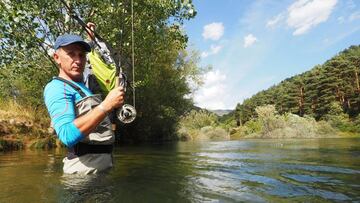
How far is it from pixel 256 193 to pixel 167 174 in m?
2.58

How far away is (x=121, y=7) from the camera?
16484 mm

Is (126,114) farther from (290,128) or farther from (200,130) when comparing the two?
(200,130)

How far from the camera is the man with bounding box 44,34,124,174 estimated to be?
10.8 ft

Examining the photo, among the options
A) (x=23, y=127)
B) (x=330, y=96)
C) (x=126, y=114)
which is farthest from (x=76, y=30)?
(x=330, y=96)

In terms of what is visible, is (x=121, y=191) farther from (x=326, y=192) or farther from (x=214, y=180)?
(x=326, y=192)

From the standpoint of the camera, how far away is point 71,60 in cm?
388

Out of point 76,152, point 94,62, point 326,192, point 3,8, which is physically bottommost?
point 326,192

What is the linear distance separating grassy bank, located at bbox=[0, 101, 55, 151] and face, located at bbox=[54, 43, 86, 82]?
14.9 m

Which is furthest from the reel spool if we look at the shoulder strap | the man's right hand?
the man's right hand

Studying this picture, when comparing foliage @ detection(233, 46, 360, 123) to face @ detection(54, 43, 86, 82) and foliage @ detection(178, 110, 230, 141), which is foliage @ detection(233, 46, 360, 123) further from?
face @ detection(54, 43, 86, 82)

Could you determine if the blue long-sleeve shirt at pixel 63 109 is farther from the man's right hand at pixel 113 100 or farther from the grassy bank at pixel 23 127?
the grassy bank at pixel 23 127

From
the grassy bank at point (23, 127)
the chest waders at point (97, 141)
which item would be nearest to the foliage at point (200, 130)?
the grassy bank at point (23, 127)

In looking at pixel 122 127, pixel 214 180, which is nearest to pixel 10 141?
pixel 122 127

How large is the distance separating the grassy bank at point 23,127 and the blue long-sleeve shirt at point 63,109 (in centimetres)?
1503
